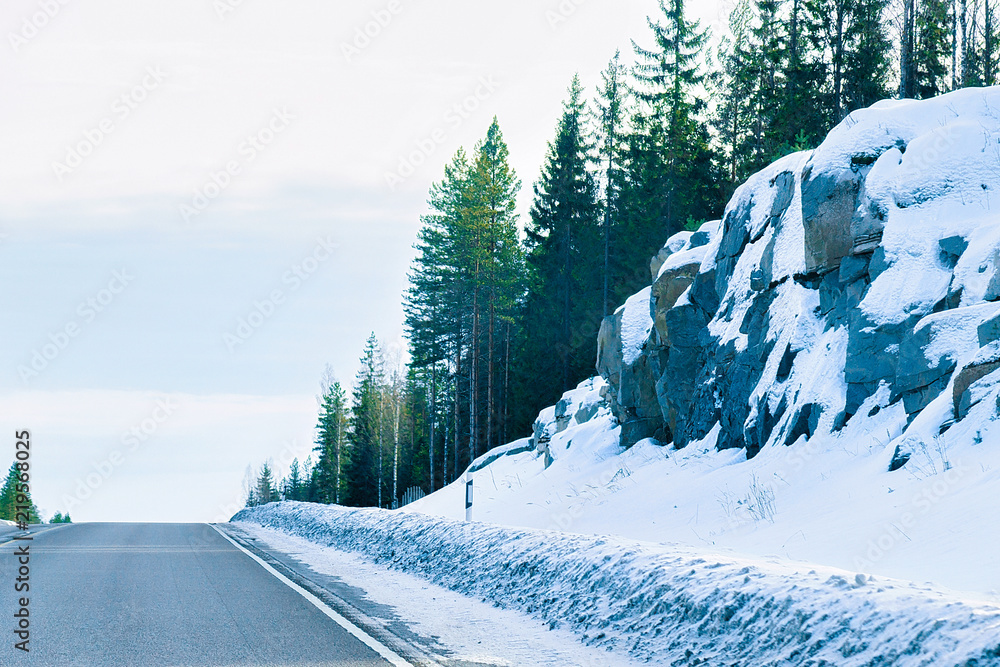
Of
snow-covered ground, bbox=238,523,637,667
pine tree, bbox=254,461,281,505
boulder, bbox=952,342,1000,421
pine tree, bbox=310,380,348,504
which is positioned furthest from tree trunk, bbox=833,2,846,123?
pine tree, bbox=254,461,281,505

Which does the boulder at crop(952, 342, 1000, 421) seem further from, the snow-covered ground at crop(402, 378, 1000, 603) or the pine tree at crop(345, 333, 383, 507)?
the pine tree at crop(345, 333, 383, 507)

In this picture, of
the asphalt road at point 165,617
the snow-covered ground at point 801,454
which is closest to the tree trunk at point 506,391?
the snow-covered ground at point 801,454

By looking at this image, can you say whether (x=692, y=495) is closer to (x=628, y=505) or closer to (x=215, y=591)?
(x=628, y=505)

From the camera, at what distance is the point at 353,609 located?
1038cm

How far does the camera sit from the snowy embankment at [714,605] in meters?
5.97

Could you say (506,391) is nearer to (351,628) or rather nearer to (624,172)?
(624,172)

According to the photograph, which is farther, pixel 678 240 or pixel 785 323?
pixel 678 240

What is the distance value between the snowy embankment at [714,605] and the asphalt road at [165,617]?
230 centimetres

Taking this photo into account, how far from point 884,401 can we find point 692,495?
13.5ft

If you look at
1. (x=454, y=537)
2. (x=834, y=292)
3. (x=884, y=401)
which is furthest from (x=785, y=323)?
(x=454, y=537)

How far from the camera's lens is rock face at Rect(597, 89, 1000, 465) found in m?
14.7

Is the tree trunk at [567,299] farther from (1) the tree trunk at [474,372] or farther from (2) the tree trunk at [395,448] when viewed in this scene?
(2) the tree trunk at [395,448]

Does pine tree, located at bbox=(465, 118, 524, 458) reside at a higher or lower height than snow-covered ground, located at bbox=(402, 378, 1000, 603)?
higher

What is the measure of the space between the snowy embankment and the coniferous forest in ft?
104
